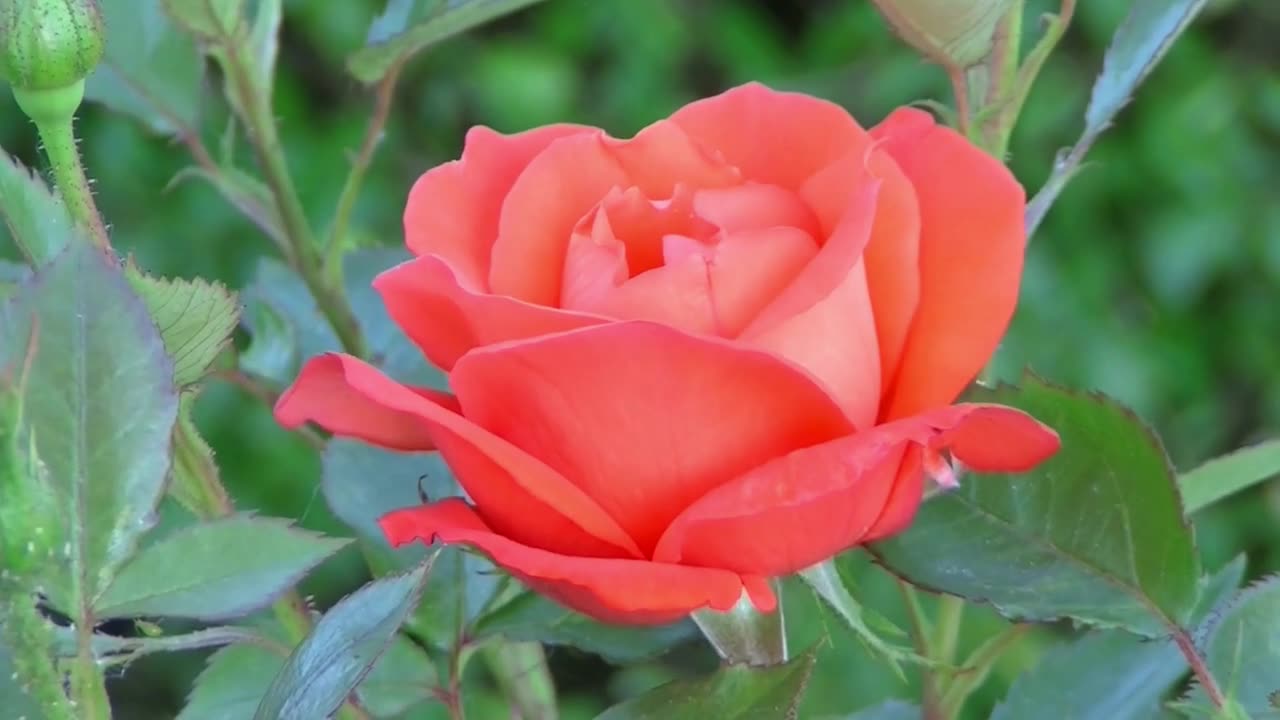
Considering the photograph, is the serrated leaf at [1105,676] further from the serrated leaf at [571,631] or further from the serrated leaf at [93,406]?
the serrated leaf at [93,406]

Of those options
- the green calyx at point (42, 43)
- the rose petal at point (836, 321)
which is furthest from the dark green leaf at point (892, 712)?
the green calyx at point (42, 43)

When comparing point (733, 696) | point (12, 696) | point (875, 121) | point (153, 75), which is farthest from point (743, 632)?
point (875, 121)

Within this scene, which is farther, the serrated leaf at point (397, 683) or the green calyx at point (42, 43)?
the serrated leaf at point (397, 683)

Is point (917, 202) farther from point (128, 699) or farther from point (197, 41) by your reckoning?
point (128, 699)

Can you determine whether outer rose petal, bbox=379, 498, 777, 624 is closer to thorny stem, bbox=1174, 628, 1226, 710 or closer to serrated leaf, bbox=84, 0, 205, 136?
thorny stem, bbox=1174, 628, 1226, 710

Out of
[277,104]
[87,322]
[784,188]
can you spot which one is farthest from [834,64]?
[87,322]

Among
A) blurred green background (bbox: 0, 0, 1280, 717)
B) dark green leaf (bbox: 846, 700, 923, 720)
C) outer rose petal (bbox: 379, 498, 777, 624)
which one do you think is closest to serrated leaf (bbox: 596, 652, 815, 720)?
outer rose petal (bbox: 379, 498, 777, 624)
